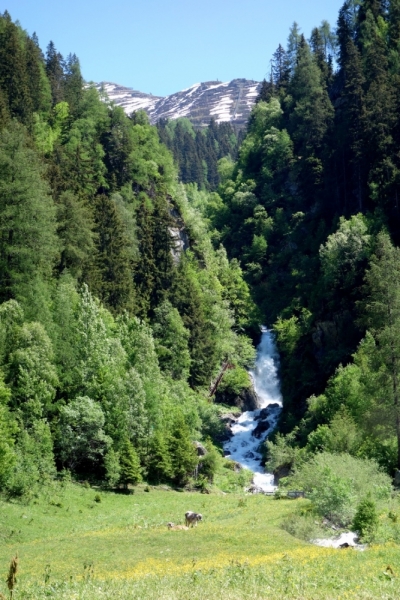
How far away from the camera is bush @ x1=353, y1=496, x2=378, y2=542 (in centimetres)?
2542

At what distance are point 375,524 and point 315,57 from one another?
354 ft

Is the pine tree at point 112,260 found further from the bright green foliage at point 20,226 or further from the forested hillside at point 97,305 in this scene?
the bright green foliage at point 20,226

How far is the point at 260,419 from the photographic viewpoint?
7700 cm

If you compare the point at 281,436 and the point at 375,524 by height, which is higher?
the point at 375,524

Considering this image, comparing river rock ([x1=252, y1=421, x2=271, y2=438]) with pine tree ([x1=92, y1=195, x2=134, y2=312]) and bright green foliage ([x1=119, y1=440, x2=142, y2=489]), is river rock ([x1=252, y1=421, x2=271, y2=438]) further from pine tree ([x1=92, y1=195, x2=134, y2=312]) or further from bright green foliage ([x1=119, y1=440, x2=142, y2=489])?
bright green foliage ([x1=119, y1=440, x2=142, y2=489])

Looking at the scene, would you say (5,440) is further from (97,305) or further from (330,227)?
(330,227)

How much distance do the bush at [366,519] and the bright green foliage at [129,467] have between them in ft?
73.5

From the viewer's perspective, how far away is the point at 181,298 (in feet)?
250

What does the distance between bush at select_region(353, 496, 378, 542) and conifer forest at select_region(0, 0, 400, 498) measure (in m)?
12.4

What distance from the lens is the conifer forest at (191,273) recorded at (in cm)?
4434

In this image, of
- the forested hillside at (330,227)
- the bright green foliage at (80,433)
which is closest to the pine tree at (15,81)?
the forested hillside at (330,227)

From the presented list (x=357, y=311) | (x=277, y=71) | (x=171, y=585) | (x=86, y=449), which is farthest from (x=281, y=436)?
(x=277, y=71)

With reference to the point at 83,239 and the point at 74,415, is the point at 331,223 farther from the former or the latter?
the point at 74,415

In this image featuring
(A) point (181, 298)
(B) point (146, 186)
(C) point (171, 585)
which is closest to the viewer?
(C) point (171, 585)
